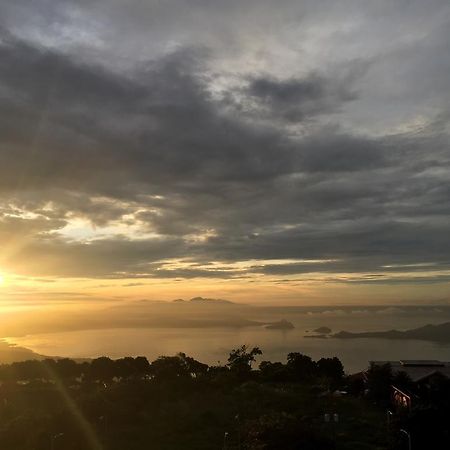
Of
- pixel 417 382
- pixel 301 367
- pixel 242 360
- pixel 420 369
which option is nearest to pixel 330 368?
pixel 301 367

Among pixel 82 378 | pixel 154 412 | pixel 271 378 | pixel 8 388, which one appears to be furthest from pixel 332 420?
pixel 82 378

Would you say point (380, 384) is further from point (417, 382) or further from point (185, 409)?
point (185, 409)

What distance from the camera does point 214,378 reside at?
2288 inches

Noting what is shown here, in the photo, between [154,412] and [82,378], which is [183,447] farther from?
[82,378]

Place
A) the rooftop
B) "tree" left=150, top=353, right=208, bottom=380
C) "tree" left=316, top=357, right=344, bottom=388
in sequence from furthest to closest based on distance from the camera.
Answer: "tree" left=316, top=357, right=344, bottom=388 → "tree" left=150, top=353, right=208, bottom=380 → the rooftop

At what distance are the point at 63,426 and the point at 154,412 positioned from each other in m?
10.2

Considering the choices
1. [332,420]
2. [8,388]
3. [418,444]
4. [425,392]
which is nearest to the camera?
[418,444]

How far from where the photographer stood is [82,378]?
69625 mm

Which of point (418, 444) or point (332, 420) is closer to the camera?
point (418, 444)

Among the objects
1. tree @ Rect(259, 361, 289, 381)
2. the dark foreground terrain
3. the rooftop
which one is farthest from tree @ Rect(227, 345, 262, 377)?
the rooftop

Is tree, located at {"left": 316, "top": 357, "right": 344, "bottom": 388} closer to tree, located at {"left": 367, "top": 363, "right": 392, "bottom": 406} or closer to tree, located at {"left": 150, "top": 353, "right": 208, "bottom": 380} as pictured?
tree, located at {"left": 150, "top": 353, "right": 208, "bottom": 380}

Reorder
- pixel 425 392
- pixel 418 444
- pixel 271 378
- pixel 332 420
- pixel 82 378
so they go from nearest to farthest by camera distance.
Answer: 1. pixel 418 444
2. pixel 332 420
3. pixel 425 392
4. pixel 271 378
5. pixel 82 378

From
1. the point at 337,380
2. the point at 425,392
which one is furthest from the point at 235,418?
the point at 337,380

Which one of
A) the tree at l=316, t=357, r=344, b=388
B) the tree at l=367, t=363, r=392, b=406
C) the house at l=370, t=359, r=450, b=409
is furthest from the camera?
the tree at l=316, t=357, r=344, b=388
